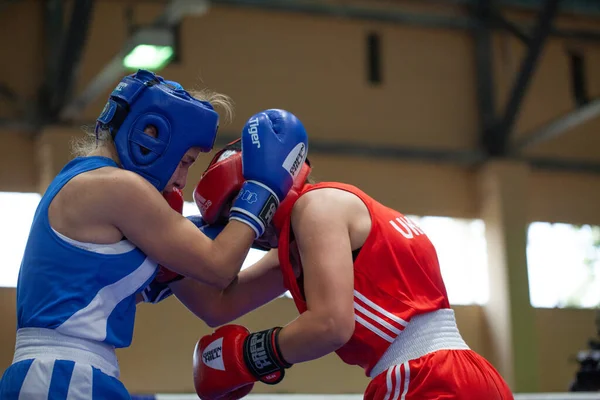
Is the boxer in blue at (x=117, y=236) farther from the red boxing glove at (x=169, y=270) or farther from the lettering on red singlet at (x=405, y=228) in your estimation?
the lettering on red singlet at (x=405, y=228)

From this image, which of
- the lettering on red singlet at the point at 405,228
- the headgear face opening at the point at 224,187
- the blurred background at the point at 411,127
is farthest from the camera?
the blurred background at the point at 411,127

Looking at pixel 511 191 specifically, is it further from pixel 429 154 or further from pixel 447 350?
pixel 447 350

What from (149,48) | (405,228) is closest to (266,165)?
(405,228)

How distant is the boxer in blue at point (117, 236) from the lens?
2.31 m

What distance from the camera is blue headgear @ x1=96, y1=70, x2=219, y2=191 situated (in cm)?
252

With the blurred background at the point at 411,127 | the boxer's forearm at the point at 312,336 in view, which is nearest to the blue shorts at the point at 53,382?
the boxer's forearm at the point at 312,336

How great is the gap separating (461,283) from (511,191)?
3.84 feet

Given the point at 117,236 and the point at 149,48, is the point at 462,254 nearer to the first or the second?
the point at 149,48

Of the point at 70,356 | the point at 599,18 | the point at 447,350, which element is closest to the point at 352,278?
the point at 447,350

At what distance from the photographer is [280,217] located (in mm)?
2688

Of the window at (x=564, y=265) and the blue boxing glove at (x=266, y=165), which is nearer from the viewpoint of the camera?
the blue boxing glove at (x=266, y=165)

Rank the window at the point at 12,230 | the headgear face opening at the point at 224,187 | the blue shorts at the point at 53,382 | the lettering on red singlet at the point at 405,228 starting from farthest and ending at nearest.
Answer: the window at the point at 12,230
the headgear face opening at the point at 224,187
the lettering on red singlet at the point at 405,228
the blue shorts at the point at 53,382

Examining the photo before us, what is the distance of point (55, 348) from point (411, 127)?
26.6 feet

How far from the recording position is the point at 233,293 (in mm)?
3078
